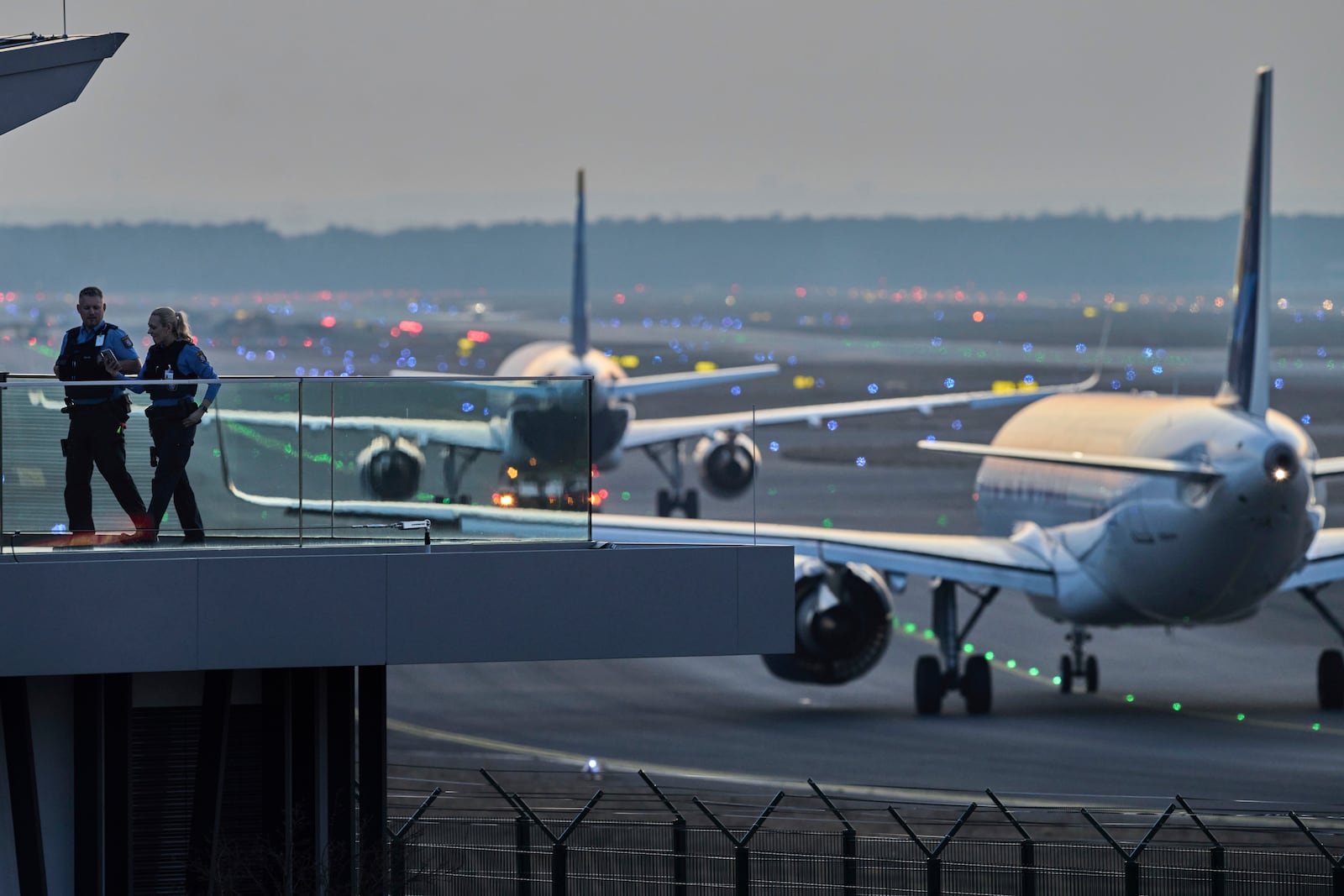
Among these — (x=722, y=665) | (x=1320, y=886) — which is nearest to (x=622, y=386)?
(x=722, y=665)

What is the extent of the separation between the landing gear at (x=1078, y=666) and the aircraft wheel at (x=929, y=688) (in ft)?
10.0

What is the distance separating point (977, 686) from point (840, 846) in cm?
1244

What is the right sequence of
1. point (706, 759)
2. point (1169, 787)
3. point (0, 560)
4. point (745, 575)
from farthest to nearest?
1. point (706, 759)
2. point (1169, 787)
3. point (745, 575)
4. point (0, 560)

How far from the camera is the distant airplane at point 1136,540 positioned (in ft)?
115

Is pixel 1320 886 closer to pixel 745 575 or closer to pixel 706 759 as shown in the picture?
pixel 745 575

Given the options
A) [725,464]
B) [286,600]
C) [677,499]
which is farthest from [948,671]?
[725,464]

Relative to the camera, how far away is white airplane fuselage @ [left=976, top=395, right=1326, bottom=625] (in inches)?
1382

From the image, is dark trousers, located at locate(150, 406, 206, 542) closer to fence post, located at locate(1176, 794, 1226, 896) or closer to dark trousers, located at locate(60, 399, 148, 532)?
dark trousers, located at locate(60, 399, 148, 532)

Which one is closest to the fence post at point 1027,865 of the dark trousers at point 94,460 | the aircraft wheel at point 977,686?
the dark trousers at point 94,460

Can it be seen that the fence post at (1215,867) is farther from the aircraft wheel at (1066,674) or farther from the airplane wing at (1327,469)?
the aircraft wheel at (1066,674)

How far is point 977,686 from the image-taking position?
37.5 m

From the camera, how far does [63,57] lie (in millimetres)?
20141

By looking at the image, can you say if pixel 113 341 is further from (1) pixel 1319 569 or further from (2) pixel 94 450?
(1) pixel 1319 569

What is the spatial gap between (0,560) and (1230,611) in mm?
24442
